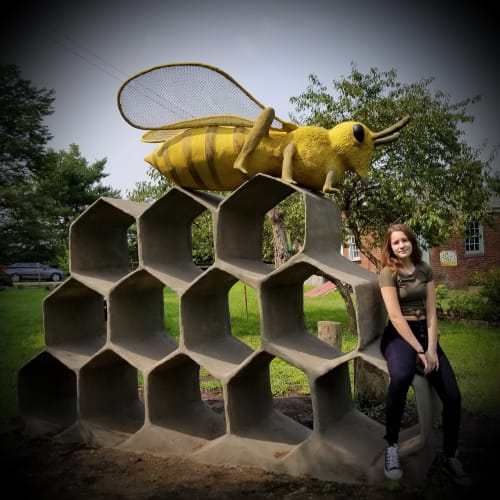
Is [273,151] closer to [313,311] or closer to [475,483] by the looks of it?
[475,483]

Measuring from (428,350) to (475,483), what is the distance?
702mm

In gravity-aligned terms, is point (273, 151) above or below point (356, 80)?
below

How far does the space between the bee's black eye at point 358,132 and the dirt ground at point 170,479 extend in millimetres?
1891

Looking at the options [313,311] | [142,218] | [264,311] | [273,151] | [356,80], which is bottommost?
[313,311]

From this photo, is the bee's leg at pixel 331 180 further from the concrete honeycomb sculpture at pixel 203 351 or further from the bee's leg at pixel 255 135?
the bee's leg at pixel 255 135

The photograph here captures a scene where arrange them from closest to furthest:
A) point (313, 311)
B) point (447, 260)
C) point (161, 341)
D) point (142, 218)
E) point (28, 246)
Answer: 1. point (142, 218)
2. point (161, 341)
3. point (313, 311)
4. point (28, 246)
5. point (447, 260)

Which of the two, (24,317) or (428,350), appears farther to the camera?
(24,317)

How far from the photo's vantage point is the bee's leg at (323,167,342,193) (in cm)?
267

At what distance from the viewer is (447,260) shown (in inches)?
685

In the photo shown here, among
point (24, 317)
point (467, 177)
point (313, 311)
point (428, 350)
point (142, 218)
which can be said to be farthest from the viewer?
point (313, 311)

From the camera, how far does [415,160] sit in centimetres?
816

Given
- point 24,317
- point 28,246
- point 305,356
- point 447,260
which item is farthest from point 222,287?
point 447,260

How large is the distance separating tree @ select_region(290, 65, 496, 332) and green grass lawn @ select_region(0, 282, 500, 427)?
1944mm

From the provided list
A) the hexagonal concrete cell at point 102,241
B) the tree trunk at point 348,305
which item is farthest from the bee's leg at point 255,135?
the tree trunk at point 348,305
